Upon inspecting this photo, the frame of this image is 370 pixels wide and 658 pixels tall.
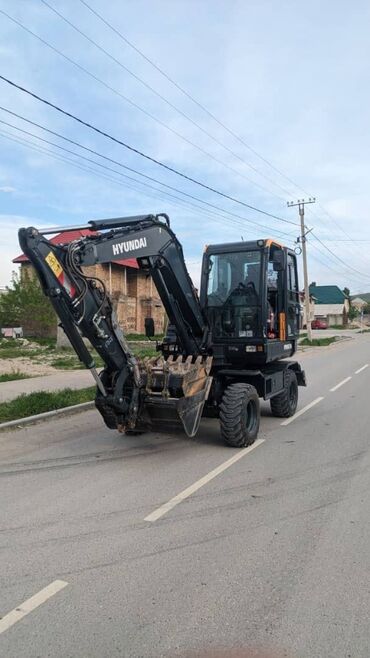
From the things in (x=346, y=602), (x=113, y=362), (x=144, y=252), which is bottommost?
(x=346, y=602)

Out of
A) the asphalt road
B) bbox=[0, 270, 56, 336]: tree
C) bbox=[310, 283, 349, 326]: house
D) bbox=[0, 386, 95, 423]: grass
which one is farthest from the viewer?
bbox=[310, 283, 349, 326]: house

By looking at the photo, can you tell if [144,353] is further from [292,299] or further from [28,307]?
[28,307]

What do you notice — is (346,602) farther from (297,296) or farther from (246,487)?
(297,296)

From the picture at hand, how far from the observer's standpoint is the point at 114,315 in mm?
6824

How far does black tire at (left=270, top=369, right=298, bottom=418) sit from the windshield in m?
2.04

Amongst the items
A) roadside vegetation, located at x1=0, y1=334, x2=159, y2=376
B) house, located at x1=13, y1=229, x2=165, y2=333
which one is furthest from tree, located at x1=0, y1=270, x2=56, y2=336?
roadside vegetation, located at x1=0, y1=334, x2=159, y2=376

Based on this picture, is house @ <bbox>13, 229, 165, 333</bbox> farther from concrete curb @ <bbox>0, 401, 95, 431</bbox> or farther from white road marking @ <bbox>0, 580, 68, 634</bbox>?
white road marking @ <bbox>0, 580, 68, 634</bbox>

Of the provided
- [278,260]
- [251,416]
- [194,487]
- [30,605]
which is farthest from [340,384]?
[30,605]

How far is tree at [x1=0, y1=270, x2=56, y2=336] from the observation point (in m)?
38.3

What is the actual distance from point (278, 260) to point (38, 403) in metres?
5.33

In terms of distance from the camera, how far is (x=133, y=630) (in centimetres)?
309

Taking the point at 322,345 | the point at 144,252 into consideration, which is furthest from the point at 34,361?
the point at 322,345

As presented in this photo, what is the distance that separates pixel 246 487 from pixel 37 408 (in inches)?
217

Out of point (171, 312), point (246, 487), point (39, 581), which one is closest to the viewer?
point (39, 581)
